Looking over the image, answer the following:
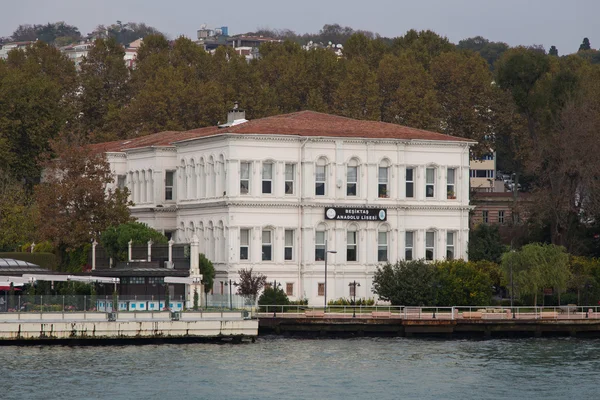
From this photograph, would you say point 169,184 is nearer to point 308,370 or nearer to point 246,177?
point 246,177

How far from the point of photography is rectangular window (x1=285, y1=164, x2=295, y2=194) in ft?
308

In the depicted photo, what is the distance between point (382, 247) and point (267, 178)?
7.59 meters

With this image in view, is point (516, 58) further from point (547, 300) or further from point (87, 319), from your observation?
point (87, 319)

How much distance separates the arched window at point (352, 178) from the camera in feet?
311

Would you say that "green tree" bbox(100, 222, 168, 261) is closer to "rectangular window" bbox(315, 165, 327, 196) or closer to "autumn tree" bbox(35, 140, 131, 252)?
"autumn tree" bbox(35, 140, 131, 252)

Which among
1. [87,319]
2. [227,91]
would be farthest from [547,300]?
[227,91]

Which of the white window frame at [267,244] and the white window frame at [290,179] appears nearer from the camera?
the white window frame at [267,244]

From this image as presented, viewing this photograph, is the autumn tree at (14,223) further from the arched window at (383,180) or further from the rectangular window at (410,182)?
the rectangular window at (410,182)

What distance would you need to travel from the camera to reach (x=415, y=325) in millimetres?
83375

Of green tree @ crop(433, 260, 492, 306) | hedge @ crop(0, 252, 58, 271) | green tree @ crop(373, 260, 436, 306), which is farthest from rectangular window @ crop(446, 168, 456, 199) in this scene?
hedge @ crop(0, 252, 58, 271)

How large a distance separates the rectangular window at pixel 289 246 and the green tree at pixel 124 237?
6560 mm

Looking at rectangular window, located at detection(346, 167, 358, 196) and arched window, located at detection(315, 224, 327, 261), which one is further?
rectangular window, located at detection(346, 167, 358, 196)

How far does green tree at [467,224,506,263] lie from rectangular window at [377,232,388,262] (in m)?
7.60

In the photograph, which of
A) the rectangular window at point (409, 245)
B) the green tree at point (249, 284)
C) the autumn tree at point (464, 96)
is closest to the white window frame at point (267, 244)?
the green tree at point (249, 284)
